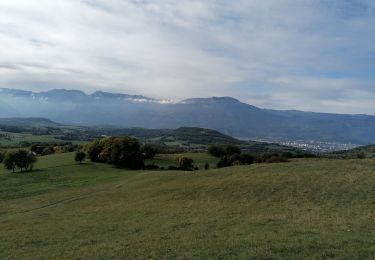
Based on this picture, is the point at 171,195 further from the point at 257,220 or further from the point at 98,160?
the point at 98,160

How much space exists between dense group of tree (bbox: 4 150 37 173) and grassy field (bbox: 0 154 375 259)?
39.4 meters

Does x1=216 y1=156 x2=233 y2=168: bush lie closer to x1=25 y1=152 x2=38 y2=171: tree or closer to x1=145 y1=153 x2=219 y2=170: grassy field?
x1=145 y1=153 x2=219 y2=170: grassy field

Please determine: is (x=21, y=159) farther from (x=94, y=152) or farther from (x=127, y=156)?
(x=127, y=156)

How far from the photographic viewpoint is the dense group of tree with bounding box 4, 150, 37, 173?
309 ft

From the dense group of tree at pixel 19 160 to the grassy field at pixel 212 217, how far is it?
3944 centimetres

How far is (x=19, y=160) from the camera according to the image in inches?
3716

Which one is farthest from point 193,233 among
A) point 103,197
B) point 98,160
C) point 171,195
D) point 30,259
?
point 98,160

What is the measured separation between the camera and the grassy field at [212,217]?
66.3ft

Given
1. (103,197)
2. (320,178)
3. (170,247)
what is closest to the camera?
(170,247)

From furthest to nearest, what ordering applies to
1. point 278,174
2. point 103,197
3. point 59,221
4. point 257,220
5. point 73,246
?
point 103,197 < point 278,174 < point 59,221 < point 257,220 < point 73,246

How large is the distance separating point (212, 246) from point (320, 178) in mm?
20759

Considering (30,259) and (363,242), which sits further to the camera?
(30,259)

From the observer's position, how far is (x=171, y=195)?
4359cm

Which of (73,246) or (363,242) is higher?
(363,242)
